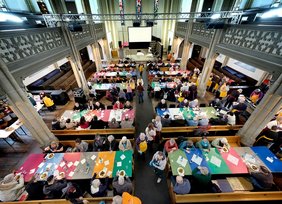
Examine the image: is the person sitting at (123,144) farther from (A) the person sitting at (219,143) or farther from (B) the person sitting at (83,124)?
(A) the person sitting at (219,143)

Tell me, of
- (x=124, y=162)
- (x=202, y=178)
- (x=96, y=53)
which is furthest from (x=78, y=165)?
(x=96, y=53)

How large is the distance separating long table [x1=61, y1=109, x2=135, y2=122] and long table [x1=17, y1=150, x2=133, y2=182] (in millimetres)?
2122

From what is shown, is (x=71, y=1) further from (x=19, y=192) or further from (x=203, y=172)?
(x=203, y=172)

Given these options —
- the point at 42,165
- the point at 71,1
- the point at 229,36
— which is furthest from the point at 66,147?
the point at 71,1

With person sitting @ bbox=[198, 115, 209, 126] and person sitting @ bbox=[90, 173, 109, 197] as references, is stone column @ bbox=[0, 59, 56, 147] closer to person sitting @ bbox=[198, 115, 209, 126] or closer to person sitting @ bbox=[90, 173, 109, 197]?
person sitting @ bbox=[90, 173, 109, 197]

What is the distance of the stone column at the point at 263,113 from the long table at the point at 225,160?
0.83 m

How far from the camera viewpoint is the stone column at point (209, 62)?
8365mm

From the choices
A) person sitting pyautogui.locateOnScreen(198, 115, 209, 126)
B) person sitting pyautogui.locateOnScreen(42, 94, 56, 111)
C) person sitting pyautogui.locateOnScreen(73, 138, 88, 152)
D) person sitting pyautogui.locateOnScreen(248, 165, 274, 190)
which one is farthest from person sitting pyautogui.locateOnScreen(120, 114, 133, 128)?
person sitting pyautogui.locateOnScreen(42, 94, 56, 111)

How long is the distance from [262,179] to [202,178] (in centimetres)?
179

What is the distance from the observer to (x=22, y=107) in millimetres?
5031

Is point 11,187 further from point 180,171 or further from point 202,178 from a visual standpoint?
point 202,178

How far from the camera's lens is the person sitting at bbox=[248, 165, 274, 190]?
12.9 feet

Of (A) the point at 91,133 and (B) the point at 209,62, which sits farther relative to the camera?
(B) the point at 209,62

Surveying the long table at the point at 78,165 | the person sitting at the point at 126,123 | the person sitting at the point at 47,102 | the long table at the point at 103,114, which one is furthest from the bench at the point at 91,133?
the person sitting at the point at 47,102
